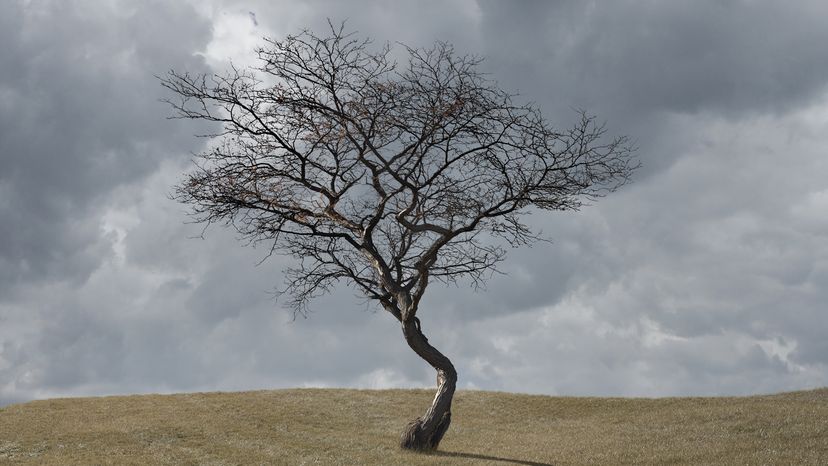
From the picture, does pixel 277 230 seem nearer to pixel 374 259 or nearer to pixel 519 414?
pixel 374 259

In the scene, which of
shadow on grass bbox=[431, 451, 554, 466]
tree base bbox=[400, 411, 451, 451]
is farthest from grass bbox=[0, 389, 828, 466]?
tree base bbox=[400, 411, 451, 451]

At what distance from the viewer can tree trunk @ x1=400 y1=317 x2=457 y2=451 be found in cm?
2433

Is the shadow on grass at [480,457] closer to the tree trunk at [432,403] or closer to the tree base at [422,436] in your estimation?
the tree base at [422,436]

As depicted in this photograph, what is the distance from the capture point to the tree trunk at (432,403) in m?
24.3

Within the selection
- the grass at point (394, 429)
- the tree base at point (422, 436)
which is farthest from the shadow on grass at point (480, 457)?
the tree base at point (422, 436)

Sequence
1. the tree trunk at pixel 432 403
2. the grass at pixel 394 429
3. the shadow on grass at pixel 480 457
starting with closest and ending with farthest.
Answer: the shadow on grass at pixel 480 457 → the grass at pixel 394 429 → the tree trunk at pixel 432 403

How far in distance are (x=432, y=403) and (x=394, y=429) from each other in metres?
7.43

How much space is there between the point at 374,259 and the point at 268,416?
37.6ft

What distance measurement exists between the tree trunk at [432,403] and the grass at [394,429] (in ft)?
2.51

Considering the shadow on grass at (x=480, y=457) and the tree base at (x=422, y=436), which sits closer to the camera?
the shadow on grass at (x=480, y=457)

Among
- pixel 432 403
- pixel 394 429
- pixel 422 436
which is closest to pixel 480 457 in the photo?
pixel 422 436

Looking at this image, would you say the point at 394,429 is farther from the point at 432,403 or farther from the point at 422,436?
the point at 432,403

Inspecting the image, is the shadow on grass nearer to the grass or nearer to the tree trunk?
the grass

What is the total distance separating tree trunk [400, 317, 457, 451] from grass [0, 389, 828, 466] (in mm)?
765
